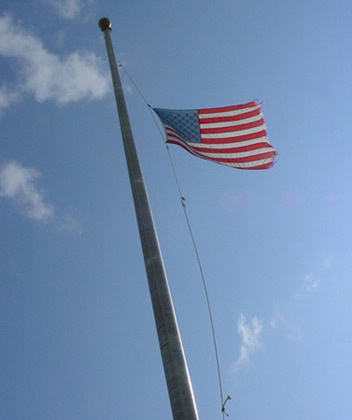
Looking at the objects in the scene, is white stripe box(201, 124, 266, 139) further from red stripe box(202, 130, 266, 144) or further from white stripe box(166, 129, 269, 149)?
white stripe box(166, 129, 269, 149)

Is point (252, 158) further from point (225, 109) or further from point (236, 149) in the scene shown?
point (225, 109)

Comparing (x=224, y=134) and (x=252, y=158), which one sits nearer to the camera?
(x=252, y=158)

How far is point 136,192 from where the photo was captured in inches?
479

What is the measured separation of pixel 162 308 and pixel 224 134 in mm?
11397

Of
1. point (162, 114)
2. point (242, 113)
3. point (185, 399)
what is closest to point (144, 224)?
point (185, 399)

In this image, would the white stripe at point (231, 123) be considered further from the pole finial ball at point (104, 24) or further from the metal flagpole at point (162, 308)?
the metal flagpole at point (162, 308)

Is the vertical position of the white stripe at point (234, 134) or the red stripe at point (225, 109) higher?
the red stripe at point (225, 109)

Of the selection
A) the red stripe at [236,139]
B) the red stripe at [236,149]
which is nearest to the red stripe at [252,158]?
the red stripe at [236,149]

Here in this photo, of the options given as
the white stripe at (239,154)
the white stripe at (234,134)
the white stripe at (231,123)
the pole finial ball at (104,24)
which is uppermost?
the pole finial ball at (104,24)

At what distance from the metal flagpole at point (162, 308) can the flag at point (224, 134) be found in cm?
529

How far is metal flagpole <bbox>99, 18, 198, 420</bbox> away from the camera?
8180mm

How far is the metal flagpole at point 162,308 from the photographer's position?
8180 millimetres

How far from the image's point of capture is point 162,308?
31.5ft

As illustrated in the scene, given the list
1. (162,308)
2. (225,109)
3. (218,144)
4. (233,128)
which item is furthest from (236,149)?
(162,308)
